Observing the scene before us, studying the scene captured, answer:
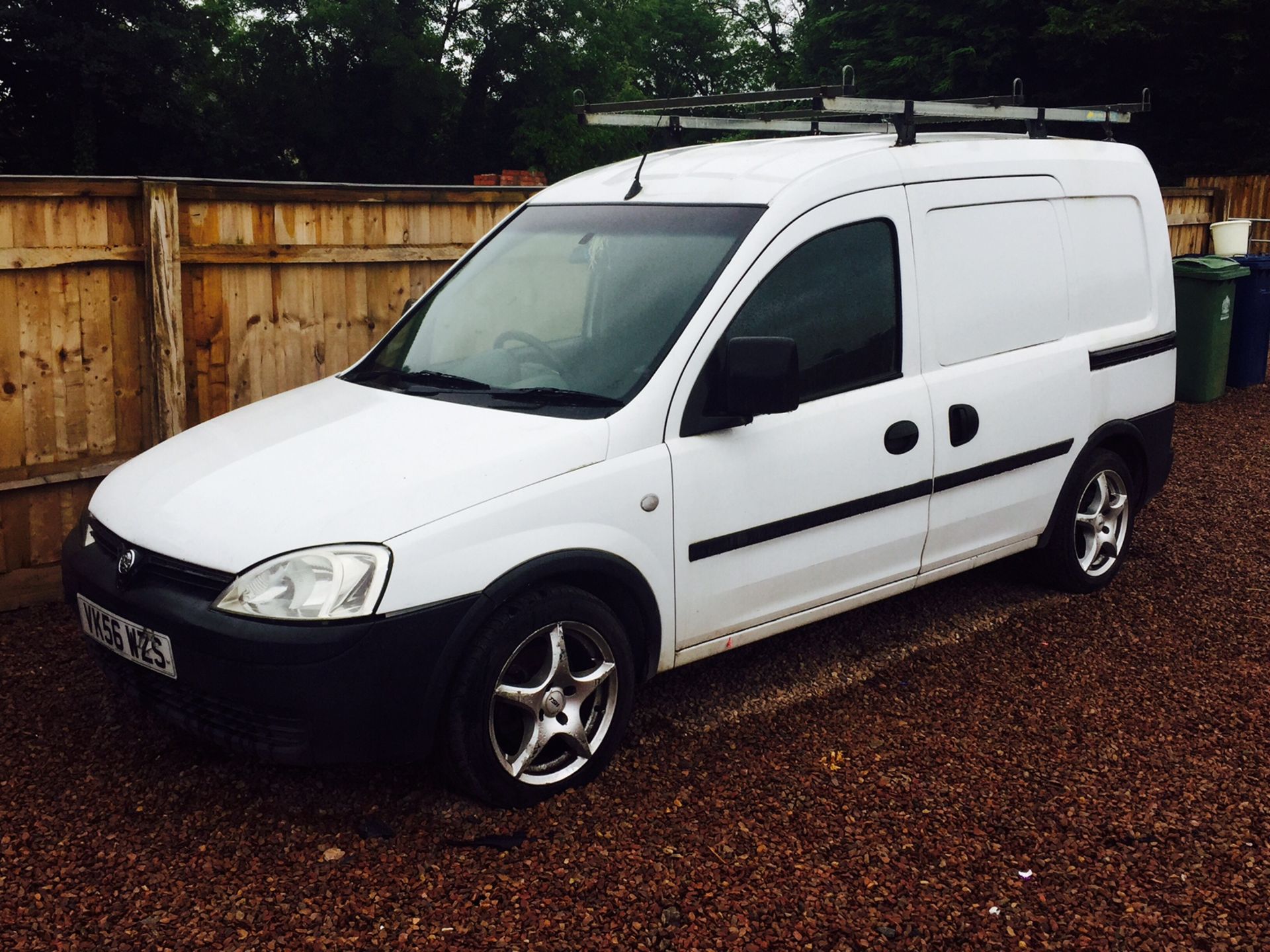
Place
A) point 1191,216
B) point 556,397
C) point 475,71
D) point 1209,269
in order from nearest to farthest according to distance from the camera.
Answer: point 556,397
point 1209,269
point 1191,216
point 475,71

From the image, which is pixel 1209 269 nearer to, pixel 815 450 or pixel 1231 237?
pixel 1231 237

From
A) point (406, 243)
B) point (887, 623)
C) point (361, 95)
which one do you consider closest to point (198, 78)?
point (361, 95)

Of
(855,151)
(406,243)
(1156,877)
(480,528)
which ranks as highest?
(855,151)

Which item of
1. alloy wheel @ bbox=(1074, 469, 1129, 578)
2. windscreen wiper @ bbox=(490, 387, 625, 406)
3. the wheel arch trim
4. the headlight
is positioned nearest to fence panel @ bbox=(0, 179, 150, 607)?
windscreen wiper @ bbox=(490, 387, 625, 406)

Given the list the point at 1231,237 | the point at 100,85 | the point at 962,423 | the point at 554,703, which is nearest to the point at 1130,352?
the point at 962,423

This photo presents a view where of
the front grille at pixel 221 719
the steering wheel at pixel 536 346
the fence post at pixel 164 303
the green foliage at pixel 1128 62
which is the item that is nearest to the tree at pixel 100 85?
the green foliage at pixel 1128 62

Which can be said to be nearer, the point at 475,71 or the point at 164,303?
the point at 164,303

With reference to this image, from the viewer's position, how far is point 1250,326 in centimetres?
1143

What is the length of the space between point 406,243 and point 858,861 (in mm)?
4687

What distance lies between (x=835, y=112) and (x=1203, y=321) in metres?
7.44

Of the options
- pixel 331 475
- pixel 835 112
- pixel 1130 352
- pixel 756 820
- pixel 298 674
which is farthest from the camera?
pixel 1130 352

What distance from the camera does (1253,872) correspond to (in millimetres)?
3744

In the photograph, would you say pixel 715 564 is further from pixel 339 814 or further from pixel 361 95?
pixel 361 95

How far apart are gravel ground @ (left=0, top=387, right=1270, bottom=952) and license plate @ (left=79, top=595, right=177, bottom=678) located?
1.75 ft
